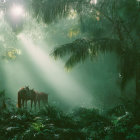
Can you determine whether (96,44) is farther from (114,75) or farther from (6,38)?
(114,75)

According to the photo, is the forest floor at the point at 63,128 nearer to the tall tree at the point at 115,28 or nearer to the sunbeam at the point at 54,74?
the tall tree at the point at 115,28

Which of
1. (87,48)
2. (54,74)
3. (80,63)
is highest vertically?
(87,48)

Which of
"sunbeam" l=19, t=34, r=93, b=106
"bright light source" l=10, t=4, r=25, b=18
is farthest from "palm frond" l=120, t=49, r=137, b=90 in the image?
"sunbeam" l=19, t=34, r=93, b=106

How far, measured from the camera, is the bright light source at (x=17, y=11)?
962 cm

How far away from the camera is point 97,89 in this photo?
84.8 feet

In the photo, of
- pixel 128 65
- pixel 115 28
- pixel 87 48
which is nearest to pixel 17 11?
pixel 87 48

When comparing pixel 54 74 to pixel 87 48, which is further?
pixel 54 74

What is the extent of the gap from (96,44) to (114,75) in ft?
44.5

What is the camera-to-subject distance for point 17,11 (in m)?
9.81

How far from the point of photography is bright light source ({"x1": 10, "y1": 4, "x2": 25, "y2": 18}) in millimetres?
9618

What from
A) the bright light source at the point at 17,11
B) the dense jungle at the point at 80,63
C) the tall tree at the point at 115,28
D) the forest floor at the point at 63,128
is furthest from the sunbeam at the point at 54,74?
the forest floor at the point at 63,128

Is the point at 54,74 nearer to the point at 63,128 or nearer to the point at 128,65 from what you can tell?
the point at 128,65

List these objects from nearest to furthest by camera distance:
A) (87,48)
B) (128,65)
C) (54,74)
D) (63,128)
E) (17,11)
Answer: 1. (63,128)
2. (128,65)
3. (17,11)
4. (87,48)
5. (54,74)

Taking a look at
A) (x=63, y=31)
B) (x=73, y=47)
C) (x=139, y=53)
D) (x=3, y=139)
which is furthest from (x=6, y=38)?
(x=3, y=139)
